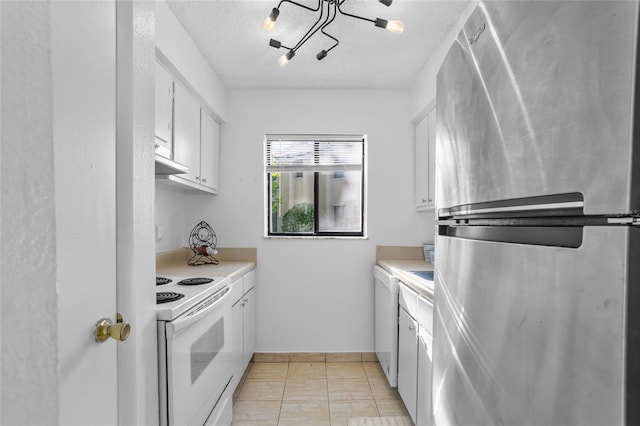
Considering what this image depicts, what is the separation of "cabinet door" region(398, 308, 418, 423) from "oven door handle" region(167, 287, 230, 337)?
1.11m

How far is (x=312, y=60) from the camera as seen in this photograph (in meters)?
2.48

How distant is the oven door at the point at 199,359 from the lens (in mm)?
1300

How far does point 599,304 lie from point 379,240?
2.60 m

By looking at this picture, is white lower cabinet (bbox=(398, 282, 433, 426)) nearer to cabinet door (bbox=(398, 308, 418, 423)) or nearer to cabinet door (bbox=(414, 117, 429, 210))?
cabinet door (bbox=(398, 308, 418, 423))

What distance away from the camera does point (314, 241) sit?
3021 mm

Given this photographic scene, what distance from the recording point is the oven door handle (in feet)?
4.25

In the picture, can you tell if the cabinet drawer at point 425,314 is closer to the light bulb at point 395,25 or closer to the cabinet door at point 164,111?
the light bulb at point 395,25

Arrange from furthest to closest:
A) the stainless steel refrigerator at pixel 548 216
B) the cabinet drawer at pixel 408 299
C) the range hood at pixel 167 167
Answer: the cabinet drawer at pixel 408 299 < the range hood at pixel 167 167 < the stainless steel refrigerator at pixel 548 216

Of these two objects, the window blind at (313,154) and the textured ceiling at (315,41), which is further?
the window blind at (313,154)
